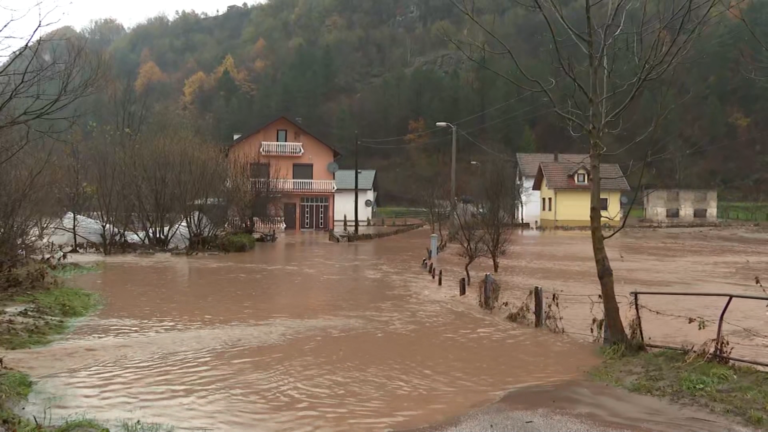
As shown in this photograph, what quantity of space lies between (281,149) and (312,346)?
133 feet

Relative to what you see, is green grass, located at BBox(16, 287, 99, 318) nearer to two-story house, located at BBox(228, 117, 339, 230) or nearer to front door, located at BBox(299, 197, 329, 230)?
two-story house, located at BBox(228, 117, 339, 230)

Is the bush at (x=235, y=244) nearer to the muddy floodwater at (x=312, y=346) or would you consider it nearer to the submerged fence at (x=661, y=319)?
the muddy floodwater at (x=312, y=346)

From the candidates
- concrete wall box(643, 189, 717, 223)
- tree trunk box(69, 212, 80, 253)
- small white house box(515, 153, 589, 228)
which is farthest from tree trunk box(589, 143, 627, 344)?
concrete wall box(643, 189, 717, 223)

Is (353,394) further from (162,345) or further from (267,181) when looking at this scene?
(267,181)

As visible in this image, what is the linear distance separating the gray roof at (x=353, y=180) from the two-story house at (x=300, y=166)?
804 cm

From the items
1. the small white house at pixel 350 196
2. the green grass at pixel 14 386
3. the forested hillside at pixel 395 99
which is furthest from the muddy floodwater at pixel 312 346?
the forested hillside at pixel 395 99

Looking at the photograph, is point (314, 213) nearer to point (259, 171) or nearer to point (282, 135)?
point (282, 135)

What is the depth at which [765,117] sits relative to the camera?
81312 millimetres

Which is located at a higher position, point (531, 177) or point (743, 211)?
point (531, 177)

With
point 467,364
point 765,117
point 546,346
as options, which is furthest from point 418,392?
point 765,117

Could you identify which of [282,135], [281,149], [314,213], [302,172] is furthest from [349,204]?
[281,149]

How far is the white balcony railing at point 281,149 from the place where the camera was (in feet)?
158

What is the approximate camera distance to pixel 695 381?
7016 millimetres

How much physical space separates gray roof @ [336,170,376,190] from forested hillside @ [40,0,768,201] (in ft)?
67.0
